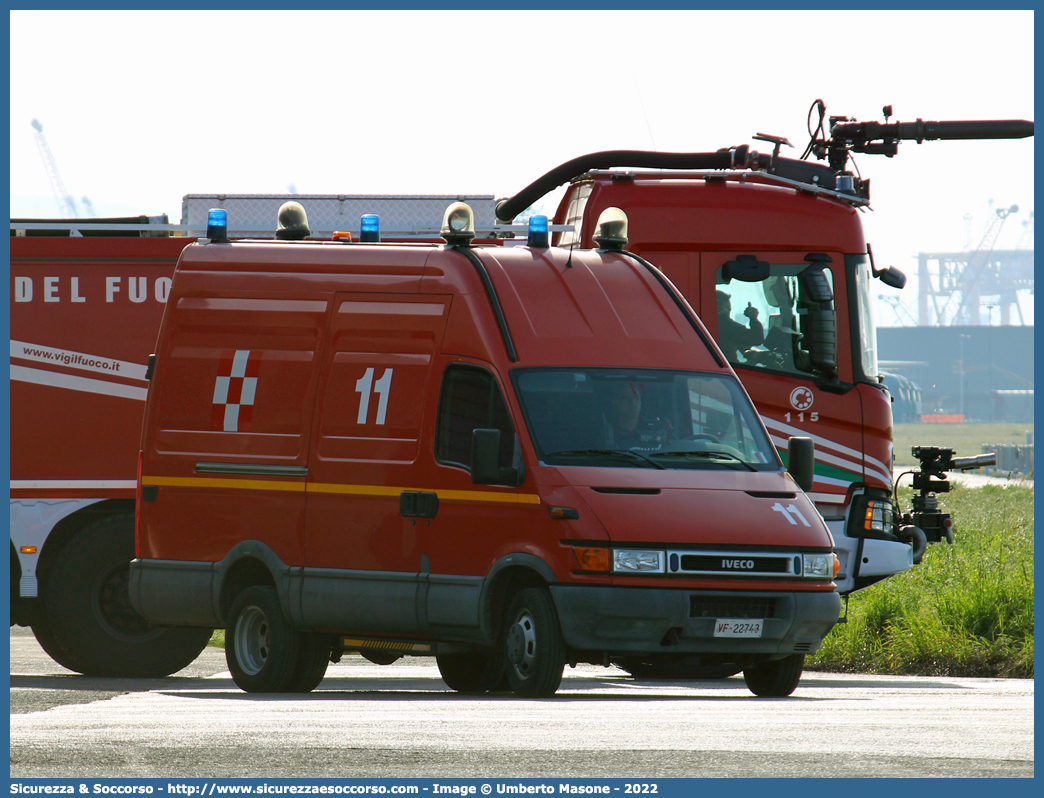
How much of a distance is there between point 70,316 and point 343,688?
12.6 feet

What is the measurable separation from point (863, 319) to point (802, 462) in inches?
152

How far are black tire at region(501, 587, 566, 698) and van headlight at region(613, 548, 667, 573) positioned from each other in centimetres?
50

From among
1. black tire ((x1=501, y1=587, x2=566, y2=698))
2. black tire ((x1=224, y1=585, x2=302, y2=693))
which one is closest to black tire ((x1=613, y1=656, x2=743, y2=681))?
black tire ((x1=224, y1=585, x2=302, y2=693))

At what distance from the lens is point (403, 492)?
10.8 meters

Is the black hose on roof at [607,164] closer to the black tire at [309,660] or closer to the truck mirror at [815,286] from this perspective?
the truck mirror at [815,286]

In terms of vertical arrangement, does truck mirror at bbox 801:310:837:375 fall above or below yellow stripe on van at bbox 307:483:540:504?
above

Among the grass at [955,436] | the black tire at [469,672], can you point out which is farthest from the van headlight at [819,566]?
the grass at [955,436]

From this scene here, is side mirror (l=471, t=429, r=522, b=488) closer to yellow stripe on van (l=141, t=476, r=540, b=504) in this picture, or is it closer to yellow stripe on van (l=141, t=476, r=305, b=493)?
yellow stripe on van (l=141, t=476, r=540, b=504)

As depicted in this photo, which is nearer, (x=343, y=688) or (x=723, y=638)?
(x=723, y=638)

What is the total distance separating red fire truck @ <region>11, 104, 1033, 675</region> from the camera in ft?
44.3

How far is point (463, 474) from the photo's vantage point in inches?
417

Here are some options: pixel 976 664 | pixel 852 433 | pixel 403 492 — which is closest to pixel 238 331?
pixel 403 492
